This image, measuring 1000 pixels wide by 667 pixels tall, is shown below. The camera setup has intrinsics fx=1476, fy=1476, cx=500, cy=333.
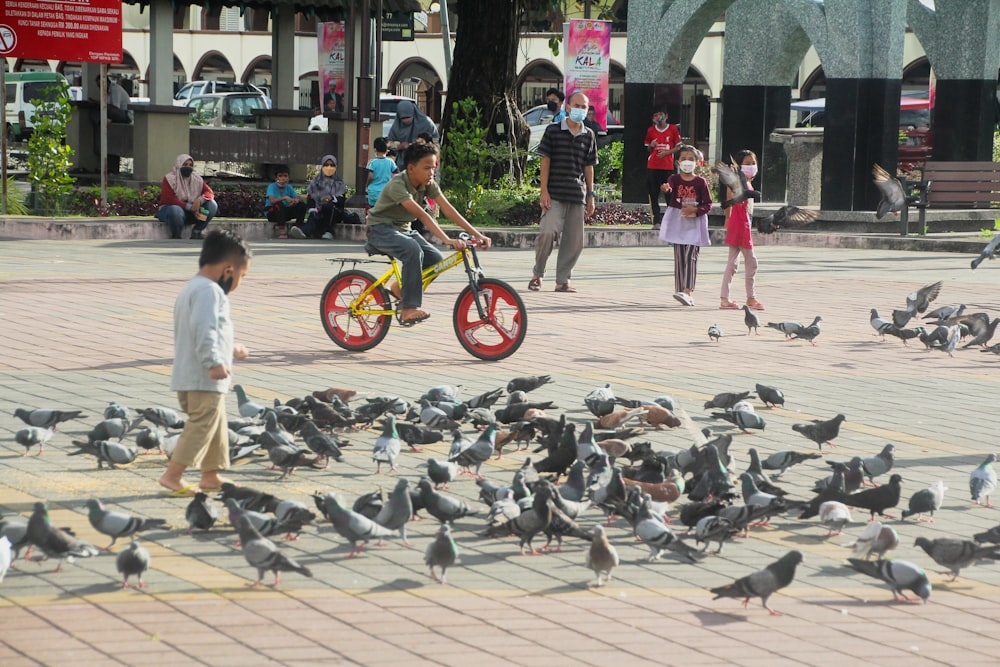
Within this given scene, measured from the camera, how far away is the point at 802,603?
5316 millimetres

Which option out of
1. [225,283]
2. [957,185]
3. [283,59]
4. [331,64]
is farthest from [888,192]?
[225,283]

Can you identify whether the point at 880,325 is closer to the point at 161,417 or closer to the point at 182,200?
the point at 161,417

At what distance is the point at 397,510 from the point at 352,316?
5332 millimetres

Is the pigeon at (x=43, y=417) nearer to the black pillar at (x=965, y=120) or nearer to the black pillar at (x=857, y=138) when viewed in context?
the black pillar at (x=857, y=138)

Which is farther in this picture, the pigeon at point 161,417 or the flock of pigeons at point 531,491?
the pigeon at point 161,417

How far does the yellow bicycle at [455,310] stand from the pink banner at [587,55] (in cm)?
1578

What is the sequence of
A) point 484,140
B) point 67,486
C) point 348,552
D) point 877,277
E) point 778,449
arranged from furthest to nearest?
point 484,140
point 877,277
point 778,449
point 67,486
point 348,552

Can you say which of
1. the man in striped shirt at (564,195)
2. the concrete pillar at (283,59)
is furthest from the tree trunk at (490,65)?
the man in striped shirt at (564,195)

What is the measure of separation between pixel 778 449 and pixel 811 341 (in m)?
4.20

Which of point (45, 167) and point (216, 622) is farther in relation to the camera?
point (45, 167)

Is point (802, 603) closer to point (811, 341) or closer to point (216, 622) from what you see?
point (216, 622)

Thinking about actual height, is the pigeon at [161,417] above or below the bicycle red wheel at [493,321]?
below

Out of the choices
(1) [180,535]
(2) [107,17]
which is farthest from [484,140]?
(1) [180,535]

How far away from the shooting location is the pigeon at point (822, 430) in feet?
25.4
